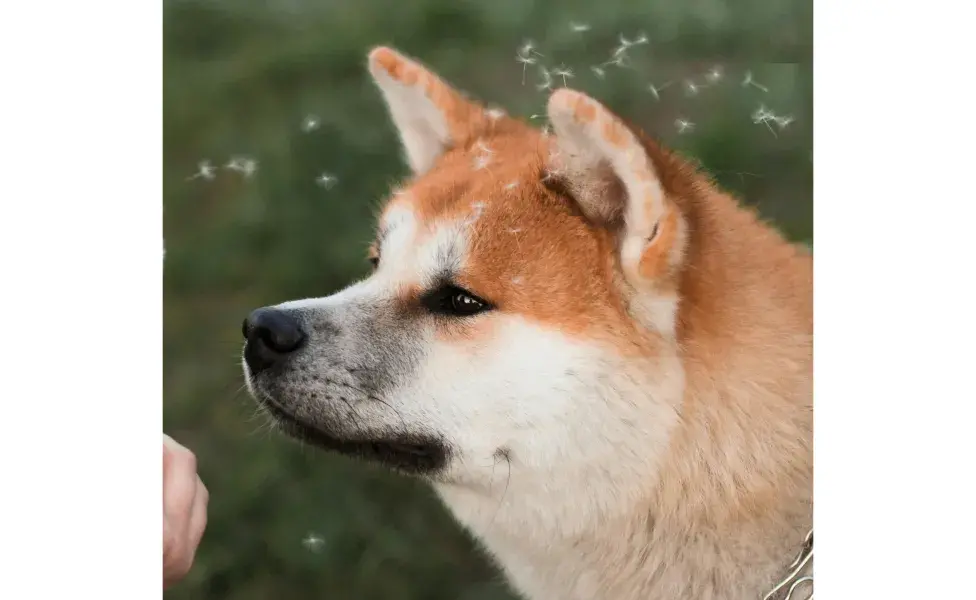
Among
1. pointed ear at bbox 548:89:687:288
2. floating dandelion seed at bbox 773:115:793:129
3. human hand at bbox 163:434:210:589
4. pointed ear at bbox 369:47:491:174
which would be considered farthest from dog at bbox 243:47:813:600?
human hand at bbox 163:434:210:589

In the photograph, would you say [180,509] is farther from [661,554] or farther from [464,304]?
[661,554]

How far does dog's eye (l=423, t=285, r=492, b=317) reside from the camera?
1.54 m

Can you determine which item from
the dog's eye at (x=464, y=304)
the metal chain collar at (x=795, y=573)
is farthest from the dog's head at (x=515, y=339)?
the metal chain collar at (x=795, y=573)

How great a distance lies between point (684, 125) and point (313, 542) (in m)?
1.11

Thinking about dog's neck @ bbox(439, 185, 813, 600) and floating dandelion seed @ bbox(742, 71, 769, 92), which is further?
floating dandelion seed @ bbox(742, 71, 769, 92)

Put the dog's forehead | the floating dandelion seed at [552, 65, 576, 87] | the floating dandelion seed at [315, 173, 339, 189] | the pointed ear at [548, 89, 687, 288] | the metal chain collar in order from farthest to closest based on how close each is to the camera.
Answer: the floating dandelion seed at [315, 173, 339, 189]
the floating dandelion seed at [552, 65, 576, 87]
the metal chain collar
the dog's forehead
the pointed ear at [548, 89, 687, 288]

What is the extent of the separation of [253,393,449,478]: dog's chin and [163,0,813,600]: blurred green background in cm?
27

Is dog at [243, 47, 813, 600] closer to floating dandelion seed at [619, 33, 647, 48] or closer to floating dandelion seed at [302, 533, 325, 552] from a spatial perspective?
→ floating dandelion seed at [619, 33, 647, 48]

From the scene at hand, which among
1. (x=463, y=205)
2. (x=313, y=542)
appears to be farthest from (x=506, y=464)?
(x=313, y=542)
